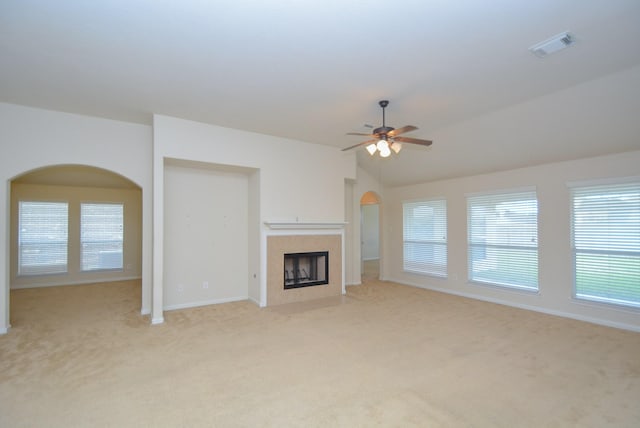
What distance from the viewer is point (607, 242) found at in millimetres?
4242

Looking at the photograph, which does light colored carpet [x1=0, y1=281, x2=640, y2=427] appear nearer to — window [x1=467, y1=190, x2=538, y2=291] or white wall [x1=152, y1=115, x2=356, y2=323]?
window [x1=467, y1=190, x2=538, y2=291]

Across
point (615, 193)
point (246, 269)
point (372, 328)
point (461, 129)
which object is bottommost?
point (372, 328)

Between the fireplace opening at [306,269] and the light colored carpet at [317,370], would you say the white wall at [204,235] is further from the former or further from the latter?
the fireplace opening at [306,269]

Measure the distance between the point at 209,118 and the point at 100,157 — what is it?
168 centimetres

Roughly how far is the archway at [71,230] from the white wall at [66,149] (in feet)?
6.78

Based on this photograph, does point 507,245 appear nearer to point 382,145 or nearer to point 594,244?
point 594,244

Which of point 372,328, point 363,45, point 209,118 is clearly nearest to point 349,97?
point 363,45

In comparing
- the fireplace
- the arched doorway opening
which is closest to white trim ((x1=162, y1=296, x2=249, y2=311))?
the fireplace

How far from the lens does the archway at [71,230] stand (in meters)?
6.75

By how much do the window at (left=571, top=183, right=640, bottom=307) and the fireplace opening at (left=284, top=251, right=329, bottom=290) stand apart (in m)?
3.94

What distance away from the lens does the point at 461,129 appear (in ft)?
16.0

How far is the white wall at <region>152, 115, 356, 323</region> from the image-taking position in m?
4.43

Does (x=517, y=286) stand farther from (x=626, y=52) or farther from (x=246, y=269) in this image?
(x=246, y=269)

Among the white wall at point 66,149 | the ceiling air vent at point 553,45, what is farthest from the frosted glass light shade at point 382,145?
the white wall at point 66,149
